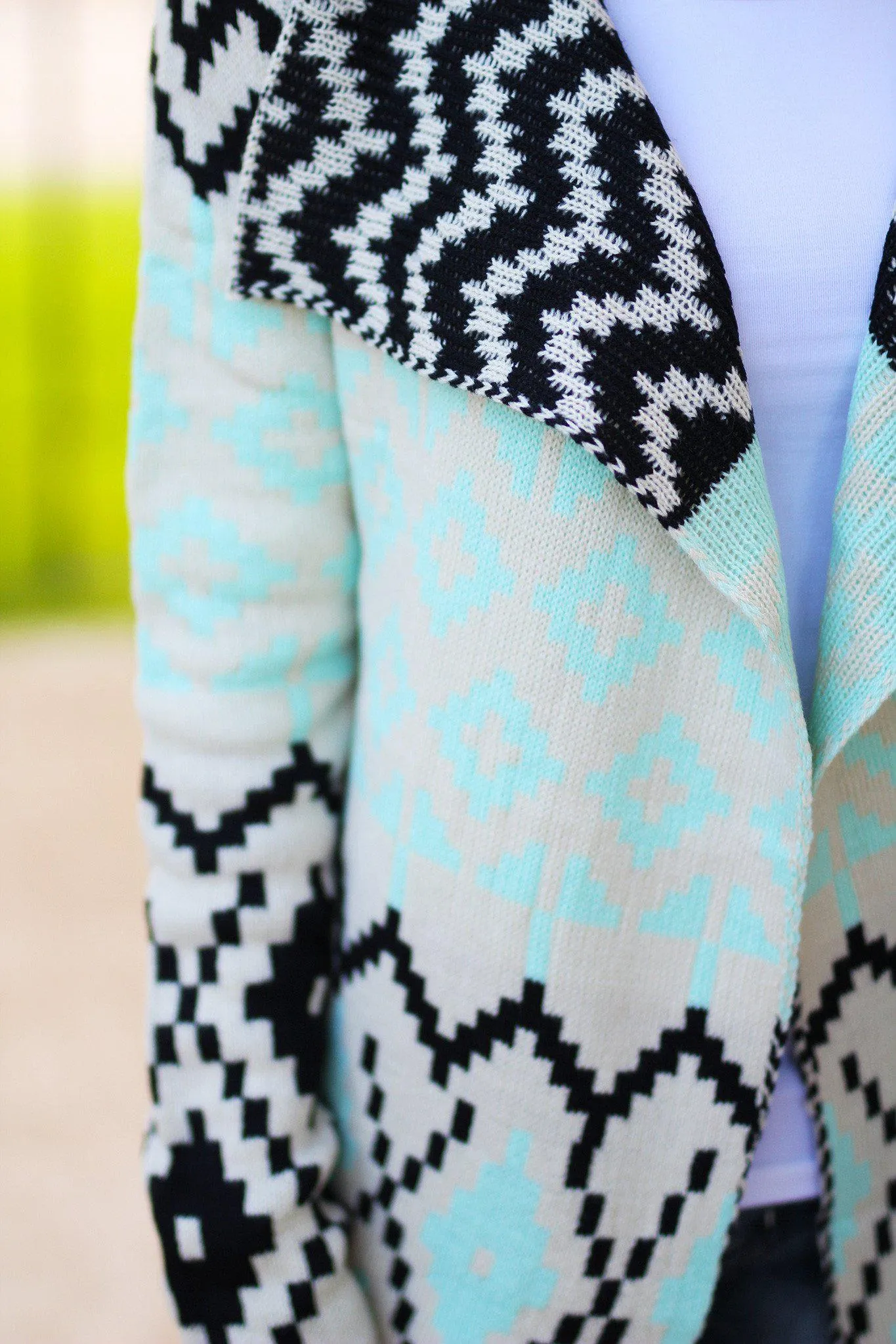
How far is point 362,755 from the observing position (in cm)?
65

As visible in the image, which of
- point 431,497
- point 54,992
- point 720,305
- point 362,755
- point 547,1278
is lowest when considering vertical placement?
point 54,992

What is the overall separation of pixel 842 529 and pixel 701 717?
10cm

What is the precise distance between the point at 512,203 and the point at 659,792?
0.27 metres

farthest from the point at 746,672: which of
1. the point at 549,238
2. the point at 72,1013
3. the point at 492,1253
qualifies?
the point at 72,1013

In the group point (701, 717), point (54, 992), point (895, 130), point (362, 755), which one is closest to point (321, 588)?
point (362, 755)

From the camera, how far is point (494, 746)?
556 mm

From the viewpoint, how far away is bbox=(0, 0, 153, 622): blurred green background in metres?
2.95

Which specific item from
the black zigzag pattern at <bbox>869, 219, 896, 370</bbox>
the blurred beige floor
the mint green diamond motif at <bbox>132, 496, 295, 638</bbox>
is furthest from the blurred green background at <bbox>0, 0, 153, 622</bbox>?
the black zigzag pattern at <bbox>869, 219, 896, 370</bbox>

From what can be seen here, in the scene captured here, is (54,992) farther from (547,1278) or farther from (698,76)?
(698,76)

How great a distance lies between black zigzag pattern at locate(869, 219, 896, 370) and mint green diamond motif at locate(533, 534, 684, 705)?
0.43 feet

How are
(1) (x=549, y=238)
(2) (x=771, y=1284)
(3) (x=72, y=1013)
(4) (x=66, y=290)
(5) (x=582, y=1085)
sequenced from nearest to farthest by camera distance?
(1) (x=549, y=238), (5) (x=582, y=1085), (2) (x=771, y=1284), (3) (x=72, y=1013), (4) (x=66, y=290)

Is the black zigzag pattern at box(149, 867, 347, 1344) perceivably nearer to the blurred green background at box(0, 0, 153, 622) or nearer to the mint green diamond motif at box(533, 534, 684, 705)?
the mint green diamond motif at box(533, 534, 684, 705)

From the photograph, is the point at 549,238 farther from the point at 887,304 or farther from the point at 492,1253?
the point at 492,1253

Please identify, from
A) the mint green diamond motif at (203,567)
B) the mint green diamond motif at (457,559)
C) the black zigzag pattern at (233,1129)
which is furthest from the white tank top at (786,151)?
the black zigzag pattern at (233,1129)
